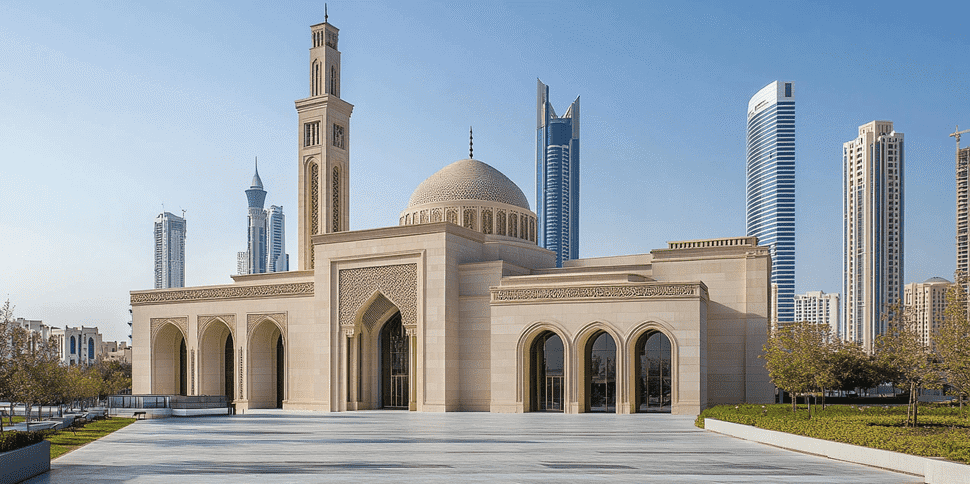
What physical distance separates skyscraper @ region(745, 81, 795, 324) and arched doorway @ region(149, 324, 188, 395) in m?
122

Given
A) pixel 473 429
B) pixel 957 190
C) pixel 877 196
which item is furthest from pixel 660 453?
pixel 877 196

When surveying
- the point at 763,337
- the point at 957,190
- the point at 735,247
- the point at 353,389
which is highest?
the point at 957,190

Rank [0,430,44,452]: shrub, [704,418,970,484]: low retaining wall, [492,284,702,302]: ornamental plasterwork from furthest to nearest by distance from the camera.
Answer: [492,284,702,302]: ornamental plasterwork
[0,430,44,452]: shrub
[704,418,970,484]: low retaining wall

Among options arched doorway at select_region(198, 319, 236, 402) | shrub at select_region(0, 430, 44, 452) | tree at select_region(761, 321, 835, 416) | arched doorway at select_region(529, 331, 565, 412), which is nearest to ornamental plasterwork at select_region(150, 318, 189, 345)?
arched doorway at select_region(198, 319, 236, 402)

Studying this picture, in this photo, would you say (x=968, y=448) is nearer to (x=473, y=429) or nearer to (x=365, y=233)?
(x=473, y=429)

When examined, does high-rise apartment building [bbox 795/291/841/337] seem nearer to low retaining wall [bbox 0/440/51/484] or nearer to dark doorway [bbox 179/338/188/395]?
dark doorway [bbox 179/338/188/395]

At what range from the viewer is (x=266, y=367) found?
34406mm

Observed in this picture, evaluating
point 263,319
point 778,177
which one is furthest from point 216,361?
point 778,177

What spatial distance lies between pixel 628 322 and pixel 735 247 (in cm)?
535

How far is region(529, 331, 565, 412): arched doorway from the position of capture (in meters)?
28.8

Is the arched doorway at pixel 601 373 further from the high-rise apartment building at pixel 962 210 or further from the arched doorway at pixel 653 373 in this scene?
the high-rise apartment building at pixel 962 210

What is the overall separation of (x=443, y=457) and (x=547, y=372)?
645 inches

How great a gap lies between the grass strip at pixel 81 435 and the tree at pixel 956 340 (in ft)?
48.1

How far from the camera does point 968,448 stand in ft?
35.9
